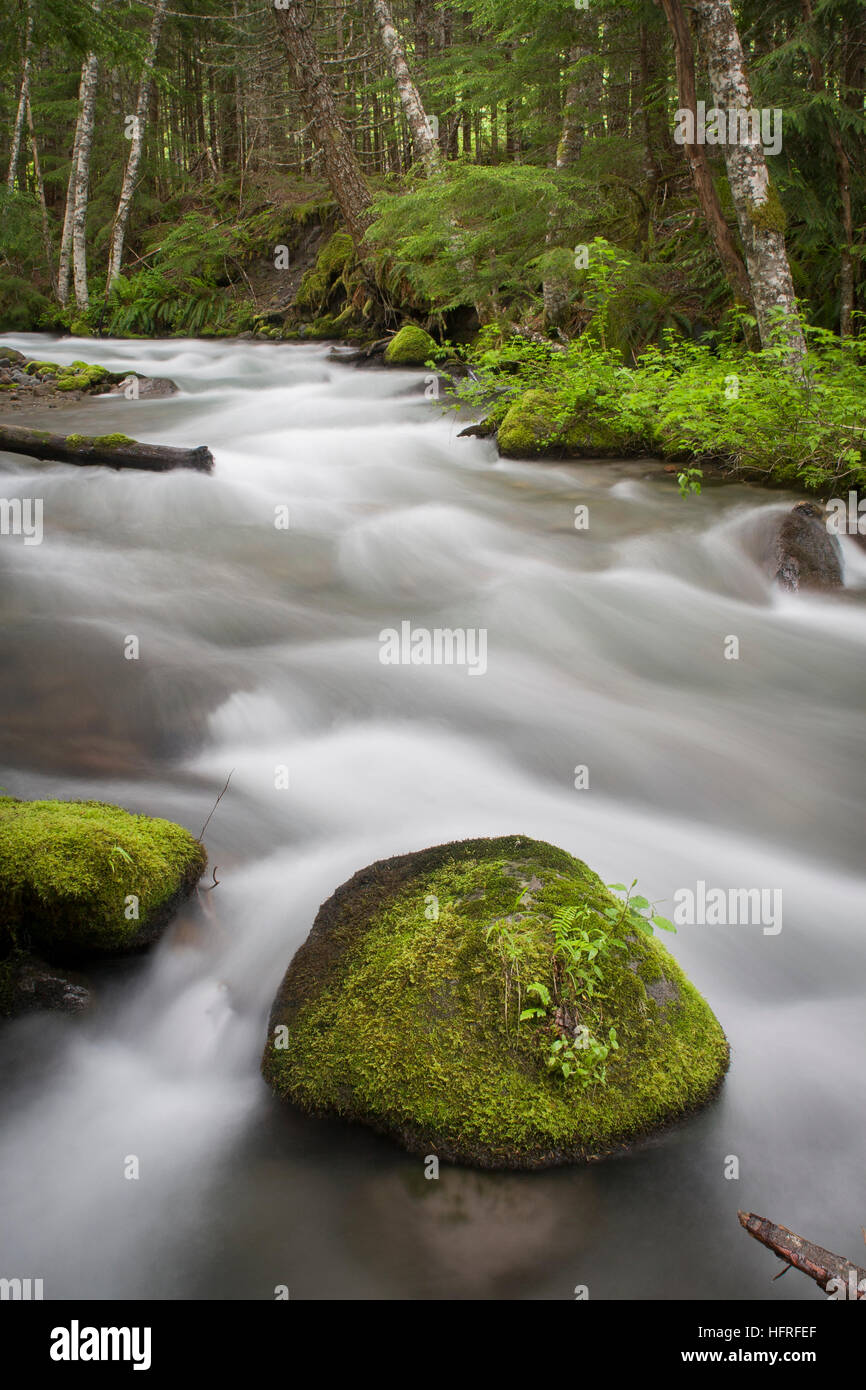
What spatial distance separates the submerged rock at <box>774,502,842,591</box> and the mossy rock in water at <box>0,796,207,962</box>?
5406 mm

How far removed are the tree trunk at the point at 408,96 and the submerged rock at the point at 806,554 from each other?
27.3 ft

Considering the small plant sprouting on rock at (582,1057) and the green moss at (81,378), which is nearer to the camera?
the small plant sprouting on rock at (582,1057)

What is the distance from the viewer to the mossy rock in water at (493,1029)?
2.46 meters

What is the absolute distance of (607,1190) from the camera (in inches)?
95.0

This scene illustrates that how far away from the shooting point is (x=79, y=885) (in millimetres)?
3008

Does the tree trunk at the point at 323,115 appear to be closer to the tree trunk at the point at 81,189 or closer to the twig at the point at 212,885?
the tree trunk at the point at 81,189

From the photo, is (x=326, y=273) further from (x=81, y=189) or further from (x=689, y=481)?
(x=689, y=481)

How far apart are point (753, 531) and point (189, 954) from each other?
591cm

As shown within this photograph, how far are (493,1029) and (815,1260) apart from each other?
1.00m

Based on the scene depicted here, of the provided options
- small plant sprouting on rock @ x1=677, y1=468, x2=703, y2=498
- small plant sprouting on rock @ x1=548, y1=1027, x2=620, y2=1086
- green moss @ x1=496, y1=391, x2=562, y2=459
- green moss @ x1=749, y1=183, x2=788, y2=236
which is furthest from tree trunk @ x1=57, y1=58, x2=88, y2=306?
small plant sprouting on rock @ x1=548, y1=1027, x2=620, y2=1086

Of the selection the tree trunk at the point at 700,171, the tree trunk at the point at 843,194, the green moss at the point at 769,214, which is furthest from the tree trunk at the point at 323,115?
the green moss at the point at 769,214

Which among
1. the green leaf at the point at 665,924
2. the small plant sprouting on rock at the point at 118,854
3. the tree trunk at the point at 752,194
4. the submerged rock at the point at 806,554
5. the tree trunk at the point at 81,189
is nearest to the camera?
the green leaf at the point at 665,924

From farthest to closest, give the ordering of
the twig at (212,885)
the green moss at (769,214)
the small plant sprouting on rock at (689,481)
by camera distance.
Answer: the green moss at (769,214), the small plant sprouting on rock at (689,481), the twig at (212,885)

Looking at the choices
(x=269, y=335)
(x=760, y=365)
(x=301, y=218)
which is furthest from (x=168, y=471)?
(x=301, y=218)
